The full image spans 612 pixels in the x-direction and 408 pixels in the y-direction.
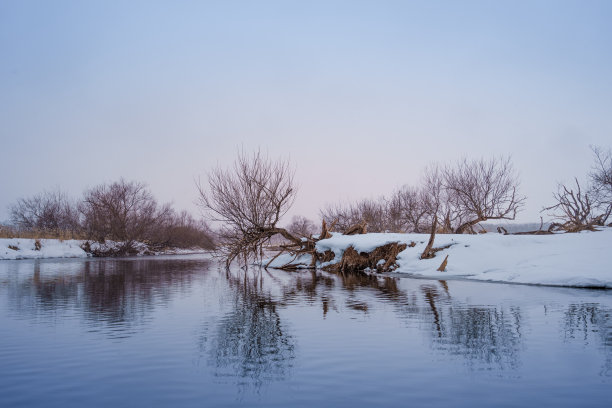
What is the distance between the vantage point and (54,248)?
47031mm

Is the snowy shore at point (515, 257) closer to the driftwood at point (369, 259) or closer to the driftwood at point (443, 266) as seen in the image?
the driftwood at point (443, 266)

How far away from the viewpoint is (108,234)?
58.6 metres

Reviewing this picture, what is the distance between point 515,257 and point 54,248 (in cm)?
4517

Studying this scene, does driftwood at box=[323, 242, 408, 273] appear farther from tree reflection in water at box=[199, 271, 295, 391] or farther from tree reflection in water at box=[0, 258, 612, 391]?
tree reflection in water at box=[199, 271, 295, 391]

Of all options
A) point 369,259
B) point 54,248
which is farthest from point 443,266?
point 54,248

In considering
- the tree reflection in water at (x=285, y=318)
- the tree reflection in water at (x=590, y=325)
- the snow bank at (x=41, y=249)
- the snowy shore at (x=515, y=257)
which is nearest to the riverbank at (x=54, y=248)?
the snow bank at (x=41, y=249)

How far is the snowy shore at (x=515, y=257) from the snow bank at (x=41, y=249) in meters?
33.1

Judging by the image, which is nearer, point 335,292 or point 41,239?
point 335,292

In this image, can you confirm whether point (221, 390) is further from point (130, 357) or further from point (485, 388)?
point (485, 388)

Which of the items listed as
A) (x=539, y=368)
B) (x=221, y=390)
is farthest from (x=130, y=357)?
(x=539, y=368)

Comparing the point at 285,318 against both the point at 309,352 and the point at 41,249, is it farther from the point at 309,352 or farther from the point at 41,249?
the point at 41,249

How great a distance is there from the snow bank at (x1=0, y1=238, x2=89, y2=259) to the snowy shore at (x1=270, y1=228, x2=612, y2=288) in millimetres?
33096

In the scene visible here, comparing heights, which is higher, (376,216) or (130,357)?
(376,216)

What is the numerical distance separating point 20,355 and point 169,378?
8.20 feet
